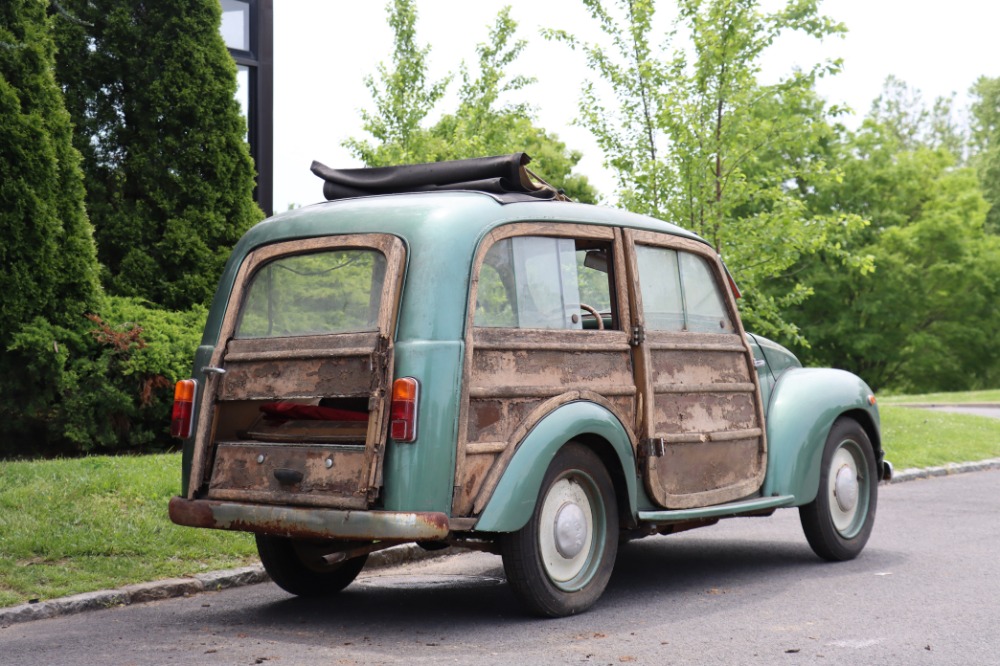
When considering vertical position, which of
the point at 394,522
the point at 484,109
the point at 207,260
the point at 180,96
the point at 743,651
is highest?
the point at 484,109

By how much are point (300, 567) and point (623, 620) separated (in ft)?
6.36

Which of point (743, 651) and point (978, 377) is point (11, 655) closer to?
point (743, 651)

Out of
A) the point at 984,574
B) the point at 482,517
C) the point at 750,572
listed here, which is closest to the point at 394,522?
the point at 482,517

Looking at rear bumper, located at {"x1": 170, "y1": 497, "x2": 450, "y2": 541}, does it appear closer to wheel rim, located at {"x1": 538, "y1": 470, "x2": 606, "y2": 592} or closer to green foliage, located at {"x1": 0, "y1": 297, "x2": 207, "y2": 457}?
wheel rim, located at {"x1": 538, "y1": 470, "x2": 606, "y2": 592}

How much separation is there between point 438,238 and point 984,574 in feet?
13.1

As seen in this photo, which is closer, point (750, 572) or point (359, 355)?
point (359, 355)

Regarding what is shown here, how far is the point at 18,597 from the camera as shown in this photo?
6.62 meters

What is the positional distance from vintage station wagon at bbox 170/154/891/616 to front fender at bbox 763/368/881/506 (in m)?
0.05

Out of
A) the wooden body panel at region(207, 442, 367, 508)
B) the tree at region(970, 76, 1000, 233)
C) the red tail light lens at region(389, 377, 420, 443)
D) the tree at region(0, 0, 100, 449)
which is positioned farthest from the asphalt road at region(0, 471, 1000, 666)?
the tree at region(970, 76, 1000, 233)

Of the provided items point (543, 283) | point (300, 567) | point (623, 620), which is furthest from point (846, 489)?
point (300, 567)

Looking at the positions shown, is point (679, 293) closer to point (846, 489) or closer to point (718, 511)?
point (718, 511)

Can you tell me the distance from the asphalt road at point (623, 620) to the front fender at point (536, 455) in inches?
21.9

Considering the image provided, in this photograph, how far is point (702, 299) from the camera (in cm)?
754

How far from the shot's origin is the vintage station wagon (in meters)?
5.77
